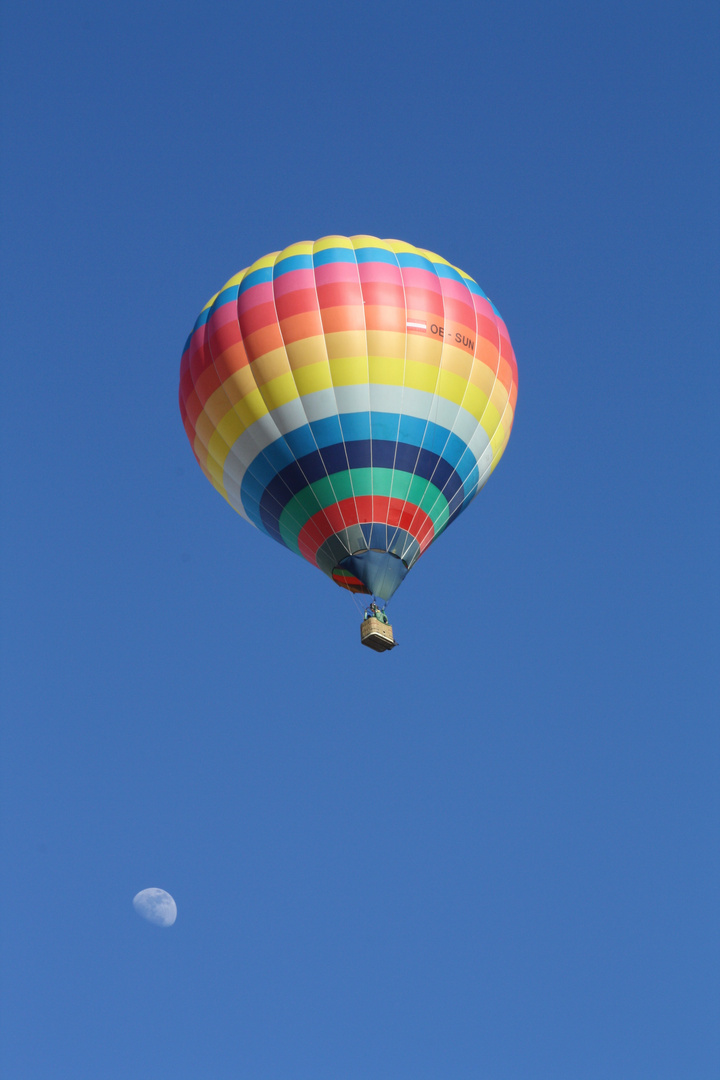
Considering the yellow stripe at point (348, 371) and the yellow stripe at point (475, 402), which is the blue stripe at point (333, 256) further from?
the yellow stripe at point (475, 402)

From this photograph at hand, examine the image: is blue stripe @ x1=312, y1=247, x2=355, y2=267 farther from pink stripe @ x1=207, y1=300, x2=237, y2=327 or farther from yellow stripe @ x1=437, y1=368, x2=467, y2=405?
yellow stripe @ x1=437, y1=368, x2=467, y2=405

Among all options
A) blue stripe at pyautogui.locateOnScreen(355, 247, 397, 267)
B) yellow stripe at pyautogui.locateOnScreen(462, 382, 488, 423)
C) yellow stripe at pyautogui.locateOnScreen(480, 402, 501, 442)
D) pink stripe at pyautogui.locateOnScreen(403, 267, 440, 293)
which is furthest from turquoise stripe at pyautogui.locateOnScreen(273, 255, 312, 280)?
yellow stripe at pyautogui.locateOnScreen(480, 402, 501, 442)

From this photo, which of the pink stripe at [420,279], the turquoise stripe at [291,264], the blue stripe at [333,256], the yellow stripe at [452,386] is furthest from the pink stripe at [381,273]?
the yellow stripe at [452,386]

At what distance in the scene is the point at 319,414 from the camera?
74.4 feet

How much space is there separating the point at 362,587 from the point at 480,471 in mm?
3276

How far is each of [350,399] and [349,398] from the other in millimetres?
22

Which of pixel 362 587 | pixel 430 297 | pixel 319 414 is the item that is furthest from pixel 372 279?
pixel 362 587

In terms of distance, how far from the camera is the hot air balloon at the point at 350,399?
22.7 m

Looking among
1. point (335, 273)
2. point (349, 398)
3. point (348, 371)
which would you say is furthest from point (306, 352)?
point (335, 273)

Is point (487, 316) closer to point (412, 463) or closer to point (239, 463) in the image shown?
point (412, 463)

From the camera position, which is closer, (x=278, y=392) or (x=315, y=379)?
(x=315, y=379)

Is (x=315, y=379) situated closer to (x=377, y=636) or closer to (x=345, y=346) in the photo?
(x=345, y=346)

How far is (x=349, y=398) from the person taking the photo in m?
22.6

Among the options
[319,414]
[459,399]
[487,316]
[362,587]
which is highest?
[487,316]
